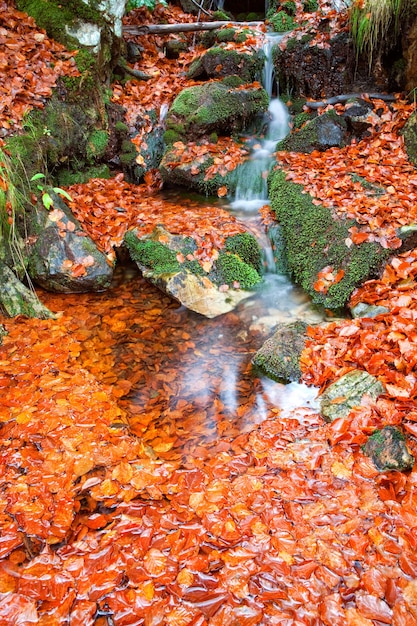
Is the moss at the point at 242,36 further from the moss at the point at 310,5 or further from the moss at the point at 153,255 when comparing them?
the moss at the point at 153,255

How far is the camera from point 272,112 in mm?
7645

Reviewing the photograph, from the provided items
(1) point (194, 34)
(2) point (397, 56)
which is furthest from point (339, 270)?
(1) point (194, 34)

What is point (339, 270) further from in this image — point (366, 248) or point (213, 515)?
point (213, 515)

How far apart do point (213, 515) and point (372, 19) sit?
713 cm

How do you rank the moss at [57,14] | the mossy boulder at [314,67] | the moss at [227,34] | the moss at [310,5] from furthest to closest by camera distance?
the moss at [310,5] → the moss at [227,34] → the mossy boulder at [314,67] → the moss at [57,14]

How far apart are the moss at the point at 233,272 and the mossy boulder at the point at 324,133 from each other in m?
2.49

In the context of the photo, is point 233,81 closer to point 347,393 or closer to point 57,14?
point 57,14

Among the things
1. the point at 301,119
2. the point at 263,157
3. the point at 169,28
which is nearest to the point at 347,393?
the point at 263,157

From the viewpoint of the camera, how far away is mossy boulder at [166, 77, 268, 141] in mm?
7023

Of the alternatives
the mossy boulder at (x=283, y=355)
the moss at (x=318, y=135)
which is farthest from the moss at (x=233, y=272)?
the moss at (x=318, y=135)

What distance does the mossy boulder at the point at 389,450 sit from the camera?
2715 mm

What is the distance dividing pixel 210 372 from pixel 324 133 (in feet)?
14.5

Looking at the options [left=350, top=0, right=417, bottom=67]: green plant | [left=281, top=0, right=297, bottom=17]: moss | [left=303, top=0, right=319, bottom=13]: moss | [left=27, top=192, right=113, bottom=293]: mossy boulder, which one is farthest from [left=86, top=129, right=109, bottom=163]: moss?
[left=303, top=0, right=319, bottom=13]: moss

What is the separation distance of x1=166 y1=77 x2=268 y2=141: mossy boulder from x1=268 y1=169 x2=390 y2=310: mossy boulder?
1.83m
